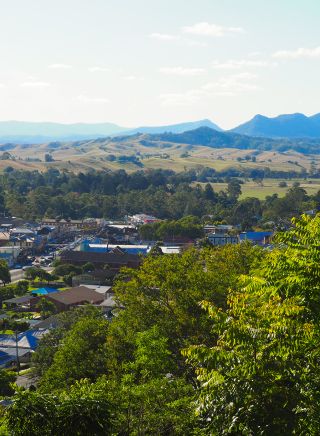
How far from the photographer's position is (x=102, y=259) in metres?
50.8

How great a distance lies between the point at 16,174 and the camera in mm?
109750

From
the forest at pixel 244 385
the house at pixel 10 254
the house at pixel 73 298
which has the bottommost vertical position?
the house at pixel 10 254

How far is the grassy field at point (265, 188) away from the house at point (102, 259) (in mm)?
45042

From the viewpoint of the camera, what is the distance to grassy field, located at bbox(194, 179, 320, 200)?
3779 inches

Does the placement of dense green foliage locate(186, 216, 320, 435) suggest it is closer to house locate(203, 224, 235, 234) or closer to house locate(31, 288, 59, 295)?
house locate(31, 288, 59, 295)

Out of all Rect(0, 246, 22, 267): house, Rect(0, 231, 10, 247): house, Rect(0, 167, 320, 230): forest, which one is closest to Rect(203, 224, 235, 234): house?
Rect(0, 167, 320, 230): forest

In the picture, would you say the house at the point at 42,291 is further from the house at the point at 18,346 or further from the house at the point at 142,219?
the house at the point at 142,219

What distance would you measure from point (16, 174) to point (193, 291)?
98.8m

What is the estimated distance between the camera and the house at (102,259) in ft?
162

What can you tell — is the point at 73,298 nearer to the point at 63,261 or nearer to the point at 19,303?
the point at 19,303

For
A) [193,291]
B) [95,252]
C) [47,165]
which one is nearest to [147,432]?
[193,291]

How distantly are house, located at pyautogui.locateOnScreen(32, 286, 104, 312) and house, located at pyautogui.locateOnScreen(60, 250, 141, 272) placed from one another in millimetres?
8948

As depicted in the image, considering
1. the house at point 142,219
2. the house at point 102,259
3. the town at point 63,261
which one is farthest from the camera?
the house at point 142,219

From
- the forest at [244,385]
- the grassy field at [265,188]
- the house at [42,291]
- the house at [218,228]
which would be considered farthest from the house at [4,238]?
the forest at [244,385]
